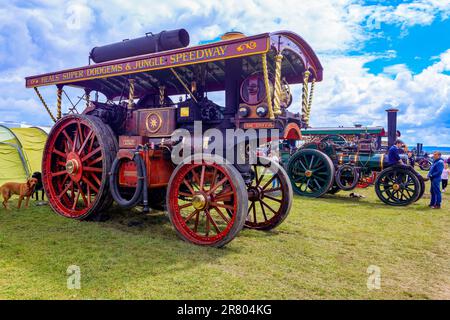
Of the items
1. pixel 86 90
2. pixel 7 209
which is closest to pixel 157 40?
pixel 86 90

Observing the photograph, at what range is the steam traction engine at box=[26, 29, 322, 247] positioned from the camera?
14.3ft

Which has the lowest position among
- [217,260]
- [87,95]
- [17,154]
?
[217,260]

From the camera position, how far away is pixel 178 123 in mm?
5395

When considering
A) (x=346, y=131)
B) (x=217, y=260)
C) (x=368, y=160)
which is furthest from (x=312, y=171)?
(x=346, y=131)

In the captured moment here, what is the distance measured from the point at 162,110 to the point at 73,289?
3.12 m

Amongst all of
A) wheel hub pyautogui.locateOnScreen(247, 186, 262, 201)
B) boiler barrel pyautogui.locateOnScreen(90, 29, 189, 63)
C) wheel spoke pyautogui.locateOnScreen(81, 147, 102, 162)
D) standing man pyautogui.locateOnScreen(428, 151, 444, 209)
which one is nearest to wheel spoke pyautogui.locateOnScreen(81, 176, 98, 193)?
wheel spoke pyautogui.locateOnScreen(81, 147, 102, 162)

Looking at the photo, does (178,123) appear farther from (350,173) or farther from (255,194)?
(350,173)

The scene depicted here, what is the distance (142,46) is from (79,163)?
213 cm

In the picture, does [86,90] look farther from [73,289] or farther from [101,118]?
[73,289]

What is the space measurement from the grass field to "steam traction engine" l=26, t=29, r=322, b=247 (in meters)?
0.43

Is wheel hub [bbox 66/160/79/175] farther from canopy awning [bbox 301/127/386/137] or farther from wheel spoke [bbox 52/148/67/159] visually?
canopy awning [bbox 301/127/386/137]

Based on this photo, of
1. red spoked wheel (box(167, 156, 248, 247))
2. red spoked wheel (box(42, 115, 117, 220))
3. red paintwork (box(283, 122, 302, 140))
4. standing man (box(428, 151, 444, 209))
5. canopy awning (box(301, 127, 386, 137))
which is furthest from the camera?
canopy awning (box(301, 127, 386, 137))

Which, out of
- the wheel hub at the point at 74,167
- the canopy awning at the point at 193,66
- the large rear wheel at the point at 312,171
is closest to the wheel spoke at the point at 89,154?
the wheel hub at the point at 74,167

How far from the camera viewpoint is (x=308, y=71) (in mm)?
5414
